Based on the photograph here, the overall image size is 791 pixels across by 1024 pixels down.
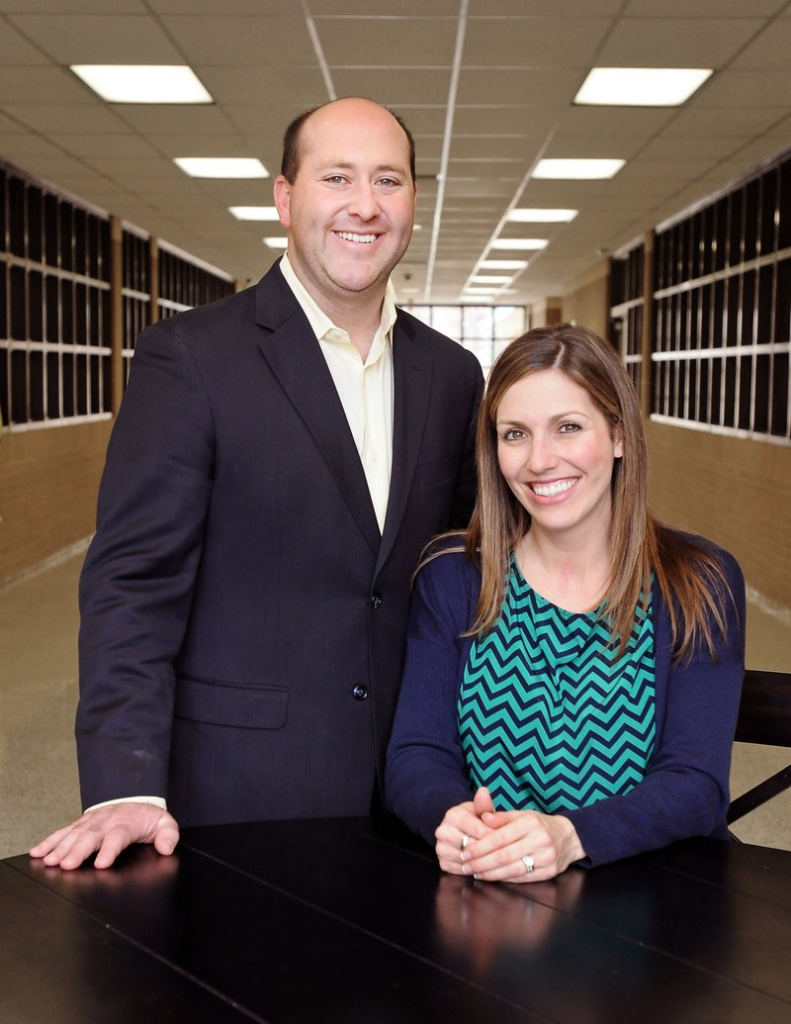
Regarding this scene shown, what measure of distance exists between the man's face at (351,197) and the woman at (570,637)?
256 mm

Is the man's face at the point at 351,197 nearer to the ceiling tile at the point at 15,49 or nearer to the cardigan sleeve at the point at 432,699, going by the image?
the cardigan sleeve at the point at 432,699

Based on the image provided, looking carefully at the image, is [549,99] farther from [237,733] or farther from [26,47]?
[237,733]

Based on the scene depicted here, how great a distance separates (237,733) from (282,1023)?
31.1 inches

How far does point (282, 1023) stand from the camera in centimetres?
99

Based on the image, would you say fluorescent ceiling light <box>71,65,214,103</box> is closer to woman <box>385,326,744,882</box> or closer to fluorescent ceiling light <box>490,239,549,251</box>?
woman <box>385,326,744,882</box>

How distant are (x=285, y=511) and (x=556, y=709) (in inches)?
19.7

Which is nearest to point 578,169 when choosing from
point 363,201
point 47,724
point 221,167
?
point 221,167

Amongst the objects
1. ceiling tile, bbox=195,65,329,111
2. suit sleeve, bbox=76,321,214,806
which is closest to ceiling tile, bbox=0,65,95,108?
ceiling tile, bbox=195,65,329,111

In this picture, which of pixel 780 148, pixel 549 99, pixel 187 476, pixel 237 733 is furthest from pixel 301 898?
pixel 780 148

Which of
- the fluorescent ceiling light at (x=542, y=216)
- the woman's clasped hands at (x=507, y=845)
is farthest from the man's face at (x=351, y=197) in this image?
the fluorescent ceiling light at (x=542, y=216)

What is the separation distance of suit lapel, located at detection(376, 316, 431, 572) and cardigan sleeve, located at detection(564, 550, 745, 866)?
44 centimetres

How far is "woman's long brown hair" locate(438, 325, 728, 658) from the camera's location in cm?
165

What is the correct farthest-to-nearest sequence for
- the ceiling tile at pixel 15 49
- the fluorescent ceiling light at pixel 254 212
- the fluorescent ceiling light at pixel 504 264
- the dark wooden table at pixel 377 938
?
the fluorescent ceiling light at pixel 504 264
the fluorescent ceiling light at pixel 254 212
the ceiling tile at pixel 15 49
the dark wooden table at pixel 377 938

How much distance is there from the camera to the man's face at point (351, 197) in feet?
5.70
